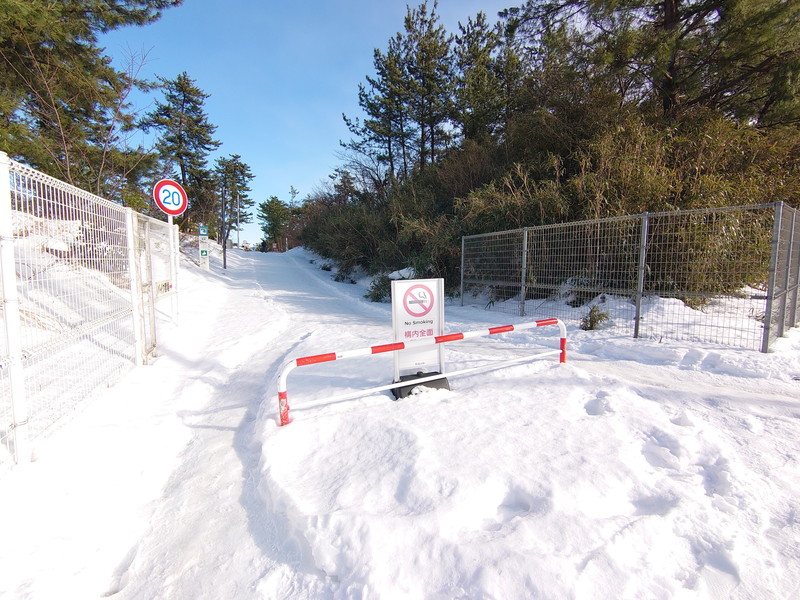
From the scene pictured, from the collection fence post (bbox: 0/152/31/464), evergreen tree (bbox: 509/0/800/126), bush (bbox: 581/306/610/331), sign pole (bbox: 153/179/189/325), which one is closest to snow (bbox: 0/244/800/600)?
fence post (bbox: 0/152/31/464)

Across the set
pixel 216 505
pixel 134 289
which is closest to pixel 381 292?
pixel 134 289

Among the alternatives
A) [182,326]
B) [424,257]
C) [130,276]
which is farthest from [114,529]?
[424,257]

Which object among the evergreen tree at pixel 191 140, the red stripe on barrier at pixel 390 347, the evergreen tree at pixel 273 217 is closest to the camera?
the red stripe on barrier at pixel 390 347

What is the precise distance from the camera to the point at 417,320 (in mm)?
3959

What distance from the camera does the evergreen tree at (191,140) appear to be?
29391 mm

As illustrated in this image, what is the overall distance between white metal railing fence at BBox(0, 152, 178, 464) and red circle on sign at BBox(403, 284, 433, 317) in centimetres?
308

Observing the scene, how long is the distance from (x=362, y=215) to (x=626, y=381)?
50.1 ft

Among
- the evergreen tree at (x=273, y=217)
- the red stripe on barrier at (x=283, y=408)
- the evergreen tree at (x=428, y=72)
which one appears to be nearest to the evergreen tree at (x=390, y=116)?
the evergreen tree at (x=428, y=72)

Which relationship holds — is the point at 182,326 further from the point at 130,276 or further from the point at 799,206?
the point at 799,206

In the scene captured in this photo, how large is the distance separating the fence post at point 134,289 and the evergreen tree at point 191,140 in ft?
89.4

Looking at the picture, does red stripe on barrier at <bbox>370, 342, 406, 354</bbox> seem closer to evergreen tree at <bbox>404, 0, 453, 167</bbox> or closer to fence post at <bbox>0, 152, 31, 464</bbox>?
fence post at <bbox>0, 152, 31, 464</bbox>

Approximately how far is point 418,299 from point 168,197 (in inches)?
270

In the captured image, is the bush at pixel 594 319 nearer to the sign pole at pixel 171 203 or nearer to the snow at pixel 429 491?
the snow at pixel 429 491

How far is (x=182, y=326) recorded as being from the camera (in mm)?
7605
